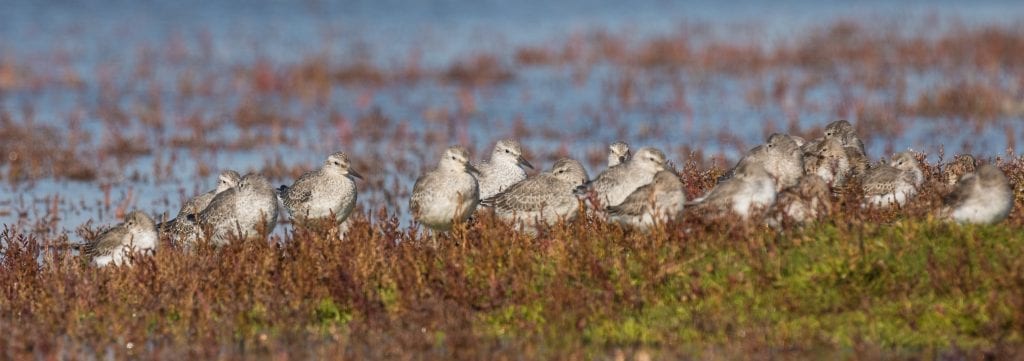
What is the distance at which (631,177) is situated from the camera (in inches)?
502

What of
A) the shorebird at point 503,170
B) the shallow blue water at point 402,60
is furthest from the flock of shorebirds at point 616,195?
the shallow blue water at point 402,60

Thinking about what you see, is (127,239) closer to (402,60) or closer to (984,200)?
(984,200)

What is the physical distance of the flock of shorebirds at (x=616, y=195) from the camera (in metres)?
11.0

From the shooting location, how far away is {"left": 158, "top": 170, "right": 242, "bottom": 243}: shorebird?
42.6 feet

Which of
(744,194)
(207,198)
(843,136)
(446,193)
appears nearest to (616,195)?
(446,193)

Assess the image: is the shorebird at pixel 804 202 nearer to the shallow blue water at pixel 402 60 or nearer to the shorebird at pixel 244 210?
the shorebird at pixel 244 210

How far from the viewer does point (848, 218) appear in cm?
1097

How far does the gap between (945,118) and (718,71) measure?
776 centimetres

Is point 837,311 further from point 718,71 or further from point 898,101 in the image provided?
point 718,71

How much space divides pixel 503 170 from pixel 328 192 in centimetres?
213

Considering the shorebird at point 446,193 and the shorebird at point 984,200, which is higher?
the shorebird at point 446,193

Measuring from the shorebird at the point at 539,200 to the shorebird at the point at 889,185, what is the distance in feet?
8.03

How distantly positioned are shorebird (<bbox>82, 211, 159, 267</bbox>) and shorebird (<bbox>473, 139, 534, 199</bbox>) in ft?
11.9

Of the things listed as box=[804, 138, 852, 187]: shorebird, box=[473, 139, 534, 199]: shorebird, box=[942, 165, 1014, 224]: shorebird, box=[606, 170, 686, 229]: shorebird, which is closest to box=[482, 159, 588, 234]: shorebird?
box=[606, 170, 686, 229]: shorebird
